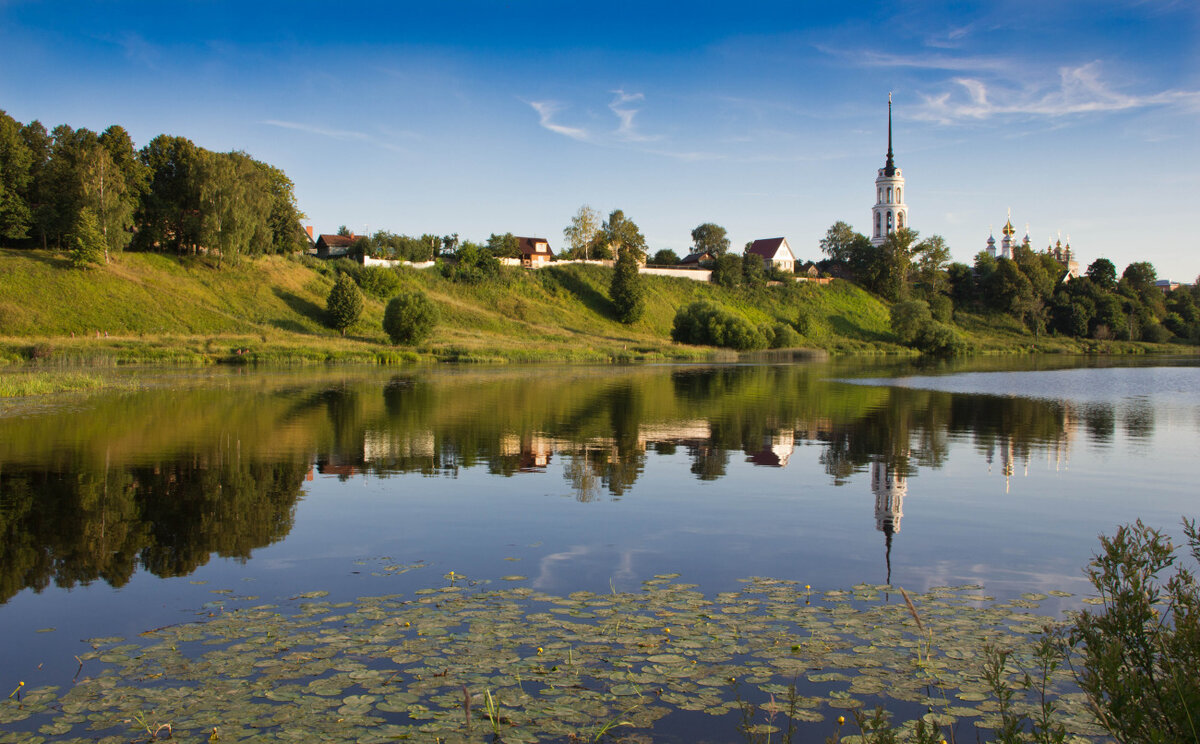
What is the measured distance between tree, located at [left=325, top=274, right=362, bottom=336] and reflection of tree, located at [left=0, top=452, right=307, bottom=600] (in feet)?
197

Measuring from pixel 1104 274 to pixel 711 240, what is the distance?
66162 millimetres

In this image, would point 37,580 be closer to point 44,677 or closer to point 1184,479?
point 44,677

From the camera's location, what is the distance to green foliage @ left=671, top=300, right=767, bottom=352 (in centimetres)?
9300

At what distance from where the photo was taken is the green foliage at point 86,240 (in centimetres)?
7106

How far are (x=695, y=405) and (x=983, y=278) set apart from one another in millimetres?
119977

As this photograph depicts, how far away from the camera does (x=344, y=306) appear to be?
77.6 meters

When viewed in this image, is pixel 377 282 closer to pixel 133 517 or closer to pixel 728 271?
pixel 728 271

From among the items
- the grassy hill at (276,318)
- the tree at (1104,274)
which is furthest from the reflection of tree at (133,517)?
the tree at (1104,274)

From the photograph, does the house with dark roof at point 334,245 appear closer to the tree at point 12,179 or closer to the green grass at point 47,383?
the tree at point 12,179

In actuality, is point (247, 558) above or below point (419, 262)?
below

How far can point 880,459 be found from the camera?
71.6 ft

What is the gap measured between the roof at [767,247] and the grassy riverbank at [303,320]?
2349cm

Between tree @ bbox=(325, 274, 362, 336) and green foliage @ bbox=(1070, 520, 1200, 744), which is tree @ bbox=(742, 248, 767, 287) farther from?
green foliage @ bbox=(1070, 520, 1200, 744)

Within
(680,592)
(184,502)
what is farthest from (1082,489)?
(184,502)
